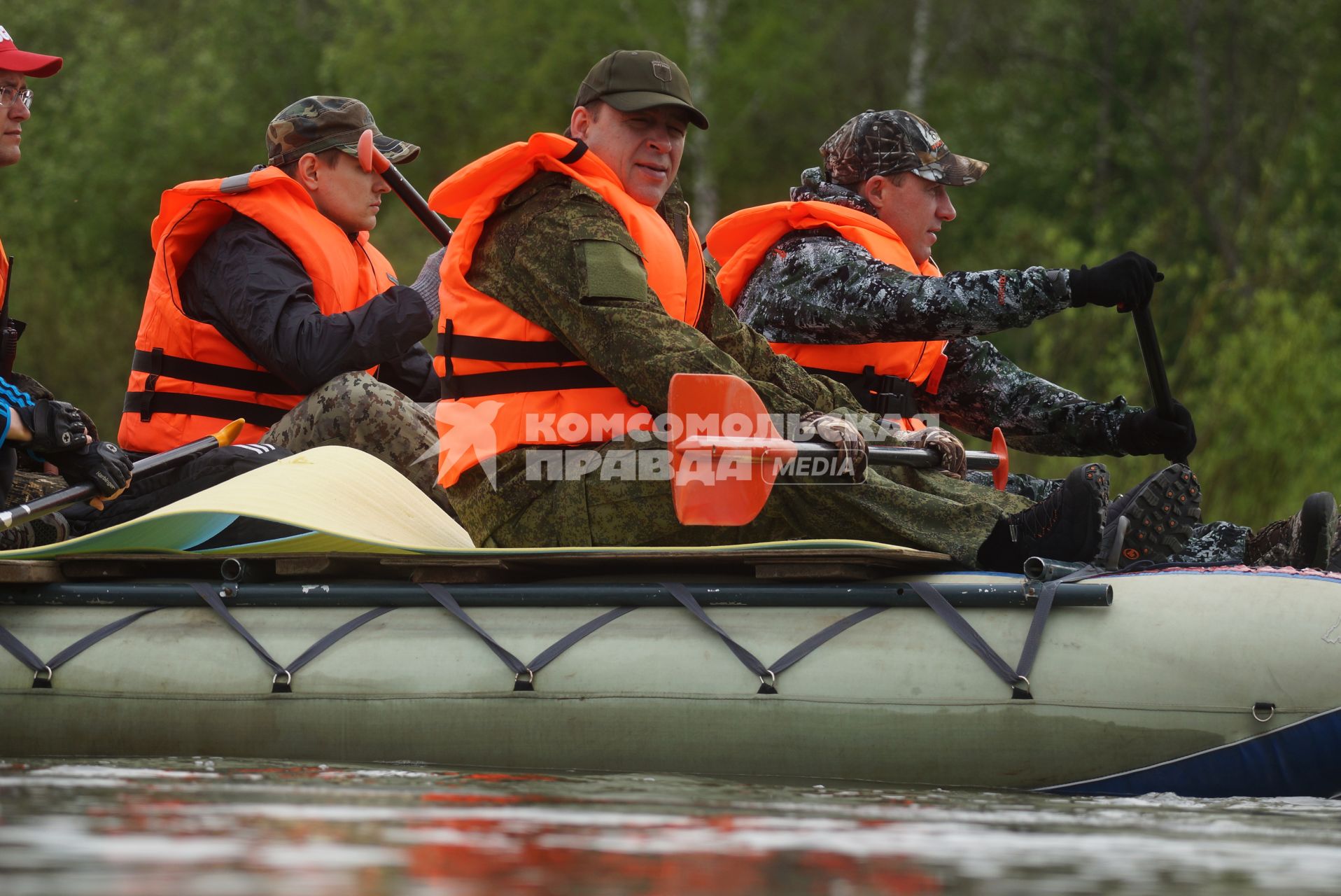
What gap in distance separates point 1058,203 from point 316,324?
13801 mm

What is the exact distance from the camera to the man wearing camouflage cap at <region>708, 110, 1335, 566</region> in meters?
4.41

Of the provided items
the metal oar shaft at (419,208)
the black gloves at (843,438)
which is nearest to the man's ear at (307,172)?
the metal oar shaft at (419,208)

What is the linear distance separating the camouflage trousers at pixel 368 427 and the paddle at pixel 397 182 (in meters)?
0.53

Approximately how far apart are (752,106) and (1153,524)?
13.7 meters

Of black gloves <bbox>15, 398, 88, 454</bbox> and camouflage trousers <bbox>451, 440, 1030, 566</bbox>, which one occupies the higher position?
black gloves <bbox>15, 398, 88, 454</bbox>

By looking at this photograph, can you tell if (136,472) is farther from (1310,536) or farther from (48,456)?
(1310,536)

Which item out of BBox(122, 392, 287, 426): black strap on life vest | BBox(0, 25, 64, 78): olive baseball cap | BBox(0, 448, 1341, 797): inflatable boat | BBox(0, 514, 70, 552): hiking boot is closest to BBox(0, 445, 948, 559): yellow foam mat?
BBox(0, 448, 1341, 797): inflatable boat

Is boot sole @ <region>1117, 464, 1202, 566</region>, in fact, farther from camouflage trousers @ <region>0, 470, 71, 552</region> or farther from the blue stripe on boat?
camouflage trousers @ <region>0, 470, 71, 552</region>

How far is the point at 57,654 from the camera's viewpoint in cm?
413

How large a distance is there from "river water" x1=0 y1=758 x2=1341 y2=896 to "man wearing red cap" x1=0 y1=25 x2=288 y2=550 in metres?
0.86

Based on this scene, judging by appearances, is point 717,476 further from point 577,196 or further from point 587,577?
point 577,196

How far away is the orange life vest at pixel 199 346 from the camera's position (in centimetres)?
477

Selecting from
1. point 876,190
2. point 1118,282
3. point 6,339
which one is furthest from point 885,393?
point 6,339

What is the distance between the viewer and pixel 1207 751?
361 cm
